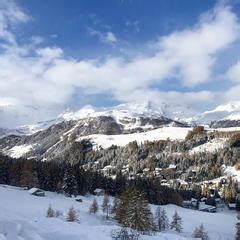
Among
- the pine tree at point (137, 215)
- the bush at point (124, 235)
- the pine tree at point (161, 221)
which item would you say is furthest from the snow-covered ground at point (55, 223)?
the pine tree at point (137, 215)

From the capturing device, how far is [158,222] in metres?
150

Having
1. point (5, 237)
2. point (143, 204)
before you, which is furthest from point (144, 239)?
point (143, 204)

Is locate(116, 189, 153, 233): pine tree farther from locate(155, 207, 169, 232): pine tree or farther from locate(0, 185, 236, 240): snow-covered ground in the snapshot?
locate(155, 207, 169, 232): pine tree

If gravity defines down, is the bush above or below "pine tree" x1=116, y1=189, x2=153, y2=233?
below

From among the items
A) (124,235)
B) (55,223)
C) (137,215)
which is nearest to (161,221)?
(137,215)

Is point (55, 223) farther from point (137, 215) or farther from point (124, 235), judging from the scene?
point (137, 215)

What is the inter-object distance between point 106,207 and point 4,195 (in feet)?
111

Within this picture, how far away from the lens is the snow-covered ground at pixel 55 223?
53616mm

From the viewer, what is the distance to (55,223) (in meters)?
67.1

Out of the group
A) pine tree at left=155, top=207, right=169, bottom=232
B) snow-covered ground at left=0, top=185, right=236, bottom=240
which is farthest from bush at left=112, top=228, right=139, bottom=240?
pine tree at left=155, top=207, right=169, bottom=232

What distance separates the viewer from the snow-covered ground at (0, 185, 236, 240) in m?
53.6

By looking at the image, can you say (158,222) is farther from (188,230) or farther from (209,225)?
(209,225)

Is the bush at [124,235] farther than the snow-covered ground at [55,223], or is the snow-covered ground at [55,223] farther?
the bush at [124,235]

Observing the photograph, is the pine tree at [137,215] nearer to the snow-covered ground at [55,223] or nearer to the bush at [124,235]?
the snow-covered ground at [55,223]
